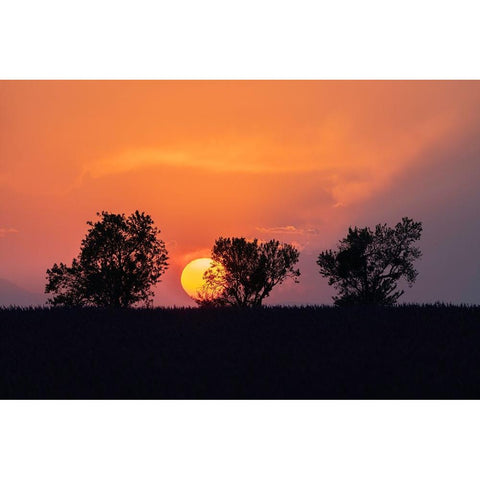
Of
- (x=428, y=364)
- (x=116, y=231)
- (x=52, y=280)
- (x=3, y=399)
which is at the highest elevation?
(x=116, y=231)

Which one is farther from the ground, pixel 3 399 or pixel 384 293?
pixel 384 293

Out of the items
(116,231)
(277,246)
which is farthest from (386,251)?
(116,231)

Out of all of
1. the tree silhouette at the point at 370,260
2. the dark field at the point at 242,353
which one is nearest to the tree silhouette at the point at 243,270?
the tree silhouette at the point at 370,260

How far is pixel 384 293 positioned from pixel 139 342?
3652 centimetres

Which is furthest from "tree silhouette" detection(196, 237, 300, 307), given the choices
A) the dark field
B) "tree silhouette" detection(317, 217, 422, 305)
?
the dark field

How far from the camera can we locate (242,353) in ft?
47.0

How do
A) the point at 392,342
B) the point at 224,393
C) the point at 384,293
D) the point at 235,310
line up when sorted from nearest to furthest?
the point at 224,393 → the point at 392,342 → the point at 235,310 → the point at 384,293

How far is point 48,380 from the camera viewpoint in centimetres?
1296

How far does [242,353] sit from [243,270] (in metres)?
38.9

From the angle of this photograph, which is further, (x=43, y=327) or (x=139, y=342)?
(x=43, y=327)

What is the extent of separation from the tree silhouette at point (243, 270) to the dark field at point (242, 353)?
33952mm

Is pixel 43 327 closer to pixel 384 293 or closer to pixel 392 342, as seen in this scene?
pixel 392 342

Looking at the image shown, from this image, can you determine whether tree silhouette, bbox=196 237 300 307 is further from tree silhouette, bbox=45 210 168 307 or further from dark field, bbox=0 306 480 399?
dark field, bbox=0 306 480 399

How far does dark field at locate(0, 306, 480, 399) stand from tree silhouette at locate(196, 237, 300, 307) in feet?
111
